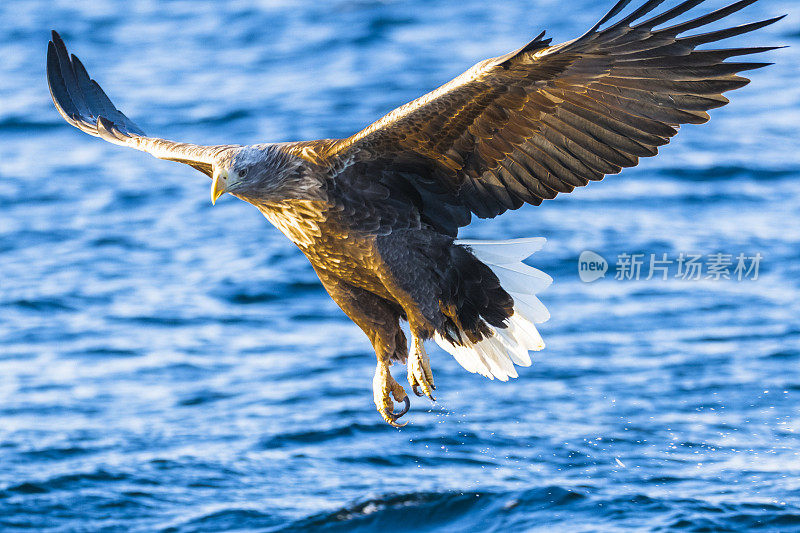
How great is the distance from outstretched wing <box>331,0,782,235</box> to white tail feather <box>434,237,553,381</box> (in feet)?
1.03

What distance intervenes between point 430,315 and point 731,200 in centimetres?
673

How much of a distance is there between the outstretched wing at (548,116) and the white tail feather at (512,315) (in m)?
0.31

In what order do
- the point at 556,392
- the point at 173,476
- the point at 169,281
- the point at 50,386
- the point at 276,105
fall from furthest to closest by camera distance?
the point at 276,105
the point at 169,281
the point at 50,386
the point at 556,392
the point at 173,476

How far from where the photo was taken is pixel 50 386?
381 inches

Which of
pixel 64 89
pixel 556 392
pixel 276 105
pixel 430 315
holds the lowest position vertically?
pixel 556 392

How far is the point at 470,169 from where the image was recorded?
5332 mm

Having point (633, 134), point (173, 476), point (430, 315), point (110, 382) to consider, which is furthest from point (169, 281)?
point (633, 134)

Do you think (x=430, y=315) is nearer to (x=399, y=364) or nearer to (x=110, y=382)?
(x=399, y=364)

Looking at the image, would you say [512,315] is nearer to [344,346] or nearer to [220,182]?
[220,182]

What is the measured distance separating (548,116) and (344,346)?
16.6 feet

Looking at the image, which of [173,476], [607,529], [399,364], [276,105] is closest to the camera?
[399,364]

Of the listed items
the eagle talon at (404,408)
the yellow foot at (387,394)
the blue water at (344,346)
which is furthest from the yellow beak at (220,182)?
the blue water at (344,346)

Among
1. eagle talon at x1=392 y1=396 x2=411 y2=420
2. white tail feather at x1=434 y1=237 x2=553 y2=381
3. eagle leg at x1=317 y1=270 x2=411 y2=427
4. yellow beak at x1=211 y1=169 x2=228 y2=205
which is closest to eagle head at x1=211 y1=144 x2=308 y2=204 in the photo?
yellow beak at x1=211 y1=169 x2=228 y2=205

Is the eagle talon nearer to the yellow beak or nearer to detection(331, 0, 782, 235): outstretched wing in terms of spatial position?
detection(331, 0, 782, 235): outstretched wing
